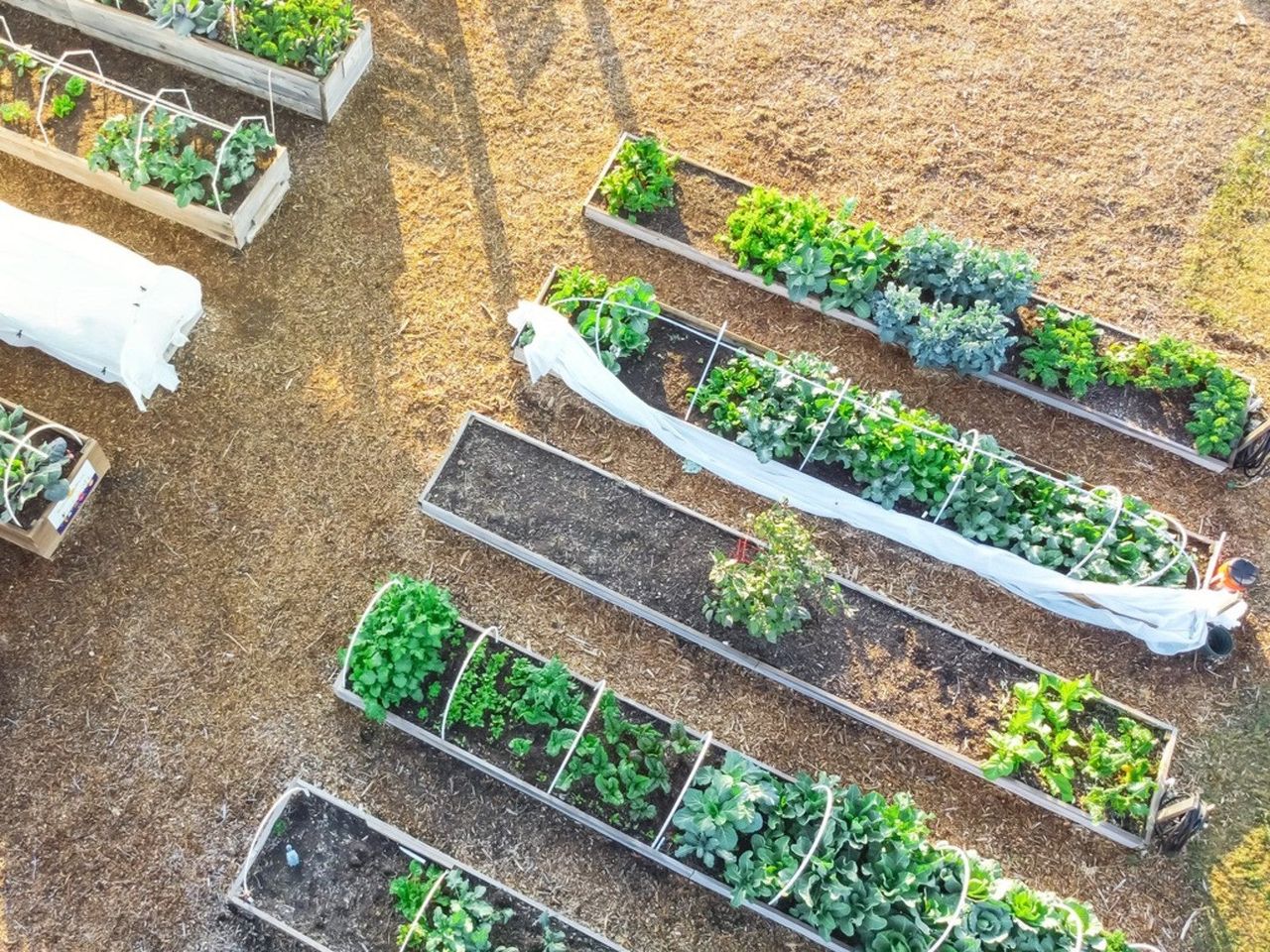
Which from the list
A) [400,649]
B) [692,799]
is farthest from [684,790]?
[400,649]

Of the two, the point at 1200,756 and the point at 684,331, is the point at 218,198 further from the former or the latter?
the point at 1200,756

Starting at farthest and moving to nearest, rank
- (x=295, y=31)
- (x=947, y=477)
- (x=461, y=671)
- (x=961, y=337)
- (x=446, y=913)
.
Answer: (x=295, y=31), (x=961, y=337), (x=947, y=477), (x=461, y=671), (x=446, y=913)

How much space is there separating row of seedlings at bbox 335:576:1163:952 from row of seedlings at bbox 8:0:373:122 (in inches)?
179

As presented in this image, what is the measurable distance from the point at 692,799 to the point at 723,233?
14.8 ft

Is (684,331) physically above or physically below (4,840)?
above

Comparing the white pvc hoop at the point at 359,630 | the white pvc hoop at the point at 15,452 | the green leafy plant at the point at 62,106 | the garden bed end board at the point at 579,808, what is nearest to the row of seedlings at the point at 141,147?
the green leafy plant at the point at 62,106

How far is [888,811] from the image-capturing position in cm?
588

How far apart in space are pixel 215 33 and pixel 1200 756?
31.1 feet

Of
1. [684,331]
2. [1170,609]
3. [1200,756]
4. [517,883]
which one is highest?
[684,331]

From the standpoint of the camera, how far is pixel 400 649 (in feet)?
20.0

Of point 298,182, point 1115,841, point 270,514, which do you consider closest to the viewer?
point 1115,841

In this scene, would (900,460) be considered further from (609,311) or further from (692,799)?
(692,799)

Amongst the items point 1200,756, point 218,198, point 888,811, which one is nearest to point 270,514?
point 218,198

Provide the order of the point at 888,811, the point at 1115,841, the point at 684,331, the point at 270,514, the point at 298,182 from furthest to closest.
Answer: the point at 298,182
the point at 684,331
the point at 270,514
the point at 1115,841
the point at 888,811
